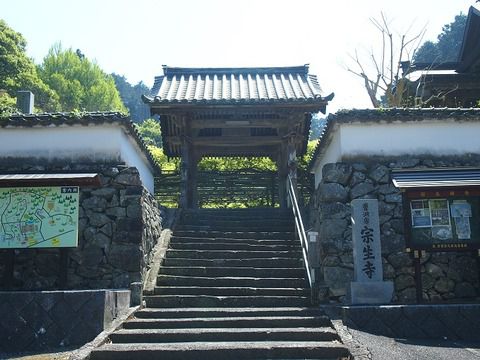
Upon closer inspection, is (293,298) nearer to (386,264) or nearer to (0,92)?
(386,264)

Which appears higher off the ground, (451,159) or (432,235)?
(451,159)

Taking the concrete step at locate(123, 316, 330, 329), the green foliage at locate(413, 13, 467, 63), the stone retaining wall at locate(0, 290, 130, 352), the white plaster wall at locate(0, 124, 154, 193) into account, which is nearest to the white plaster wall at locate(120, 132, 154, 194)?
the white plaster wall at locate(0, 124, 154, 193)

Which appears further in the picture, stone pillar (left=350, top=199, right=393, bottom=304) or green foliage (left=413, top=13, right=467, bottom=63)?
green foliage (left=413, top=13, right=467, bottom=63)

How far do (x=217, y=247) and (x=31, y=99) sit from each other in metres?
5.81

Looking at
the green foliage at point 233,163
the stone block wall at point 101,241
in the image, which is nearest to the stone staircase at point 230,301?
the stone block wall at point 101,241

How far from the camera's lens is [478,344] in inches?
249

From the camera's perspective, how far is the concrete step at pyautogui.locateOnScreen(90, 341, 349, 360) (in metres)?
5.69

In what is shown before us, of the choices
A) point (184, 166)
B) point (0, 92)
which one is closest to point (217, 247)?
point (184, 166)

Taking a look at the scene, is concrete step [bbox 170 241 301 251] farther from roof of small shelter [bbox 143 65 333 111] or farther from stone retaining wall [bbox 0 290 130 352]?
roof of small shelter [bbox 143 65 333 111]

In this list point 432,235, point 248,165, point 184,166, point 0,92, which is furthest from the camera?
point 0,92

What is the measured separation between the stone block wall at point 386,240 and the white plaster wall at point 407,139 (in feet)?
0.55

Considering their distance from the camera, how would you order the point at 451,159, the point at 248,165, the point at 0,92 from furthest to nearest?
the point at 0,92 < the point at 248,165 < the point at 451,159

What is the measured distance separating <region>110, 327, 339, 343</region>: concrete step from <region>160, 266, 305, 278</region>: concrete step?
7.73ft

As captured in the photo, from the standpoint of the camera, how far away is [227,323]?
270 inches
